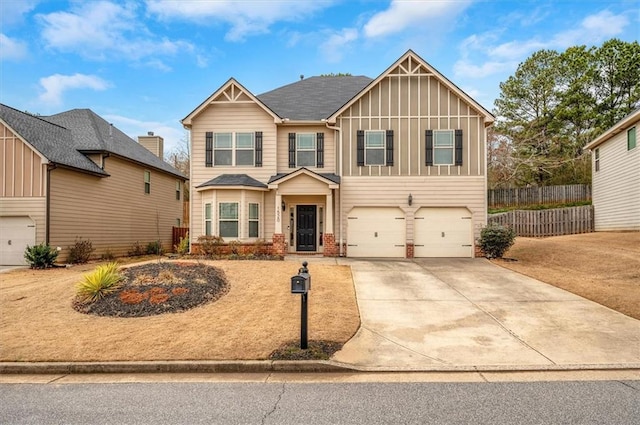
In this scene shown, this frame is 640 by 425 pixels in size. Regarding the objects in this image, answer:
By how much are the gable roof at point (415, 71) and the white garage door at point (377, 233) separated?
4.24m

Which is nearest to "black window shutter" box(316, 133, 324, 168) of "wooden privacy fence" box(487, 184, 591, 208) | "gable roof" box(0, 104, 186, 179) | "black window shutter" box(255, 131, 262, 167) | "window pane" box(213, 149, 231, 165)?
"black window shutter" box(255, 131, 262, 167)

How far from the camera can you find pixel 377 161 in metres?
17.0

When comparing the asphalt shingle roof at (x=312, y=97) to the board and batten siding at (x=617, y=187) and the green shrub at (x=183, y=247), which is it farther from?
the board and batten siding at (x=617, y=187)

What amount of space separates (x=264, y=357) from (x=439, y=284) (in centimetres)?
678

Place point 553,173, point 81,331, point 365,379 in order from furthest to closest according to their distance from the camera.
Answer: point 553,173, point 81,331, point 365,379

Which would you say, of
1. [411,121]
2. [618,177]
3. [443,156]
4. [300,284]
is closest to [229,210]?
[411,121]

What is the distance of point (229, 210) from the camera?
1664 centimetres

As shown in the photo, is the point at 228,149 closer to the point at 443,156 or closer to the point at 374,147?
the point at 374,147

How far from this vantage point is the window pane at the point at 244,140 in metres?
17.4

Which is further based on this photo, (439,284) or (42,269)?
(42,269)

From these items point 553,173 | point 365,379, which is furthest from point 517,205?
point 365,379

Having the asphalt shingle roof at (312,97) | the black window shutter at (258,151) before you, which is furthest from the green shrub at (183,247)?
the asphalt shingle roof at (312,97)

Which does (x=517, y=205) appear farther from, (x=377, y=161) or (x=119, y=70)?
(x=119, y=70)

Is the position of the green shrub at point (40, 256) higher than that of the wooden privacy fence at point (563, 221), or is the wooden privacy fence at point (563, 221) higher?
the wooden privacy fence at point (563, 221)
